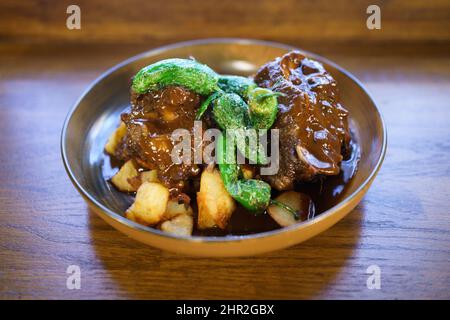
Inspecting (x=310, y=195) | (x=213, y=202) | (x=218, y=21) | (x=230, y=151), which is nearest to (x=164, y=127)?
(x=230, y=151)

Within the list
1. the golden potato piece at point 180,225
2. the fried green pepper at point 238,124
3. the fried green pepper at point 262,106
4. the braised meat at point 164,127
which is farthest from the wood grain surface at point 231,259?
the fried green pepper at point 262,106

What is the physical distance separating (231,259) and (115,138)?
99cm

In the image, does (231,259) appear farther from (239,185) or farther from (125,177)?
(125,177)

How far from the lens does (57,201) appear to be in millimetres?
2369

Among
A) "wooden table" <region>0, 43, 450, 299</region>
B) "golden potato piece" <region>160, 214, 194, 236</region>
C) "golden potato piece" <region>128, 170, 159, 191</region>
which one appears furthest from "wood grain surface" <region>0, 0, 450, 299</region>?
"golden potato piece" <region>128, 170, 159, 191</region>

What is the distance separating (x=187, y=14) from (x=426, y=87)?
1954 mm

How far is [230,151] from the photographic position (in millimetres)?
2152

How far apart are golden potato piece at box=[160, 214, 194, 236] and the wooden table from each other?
0.12m

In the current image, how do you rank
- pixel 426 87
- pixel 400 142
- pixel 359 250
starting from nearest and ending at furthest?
1. pixel 359 250
2. pixel 400 142
3. pixel 426 87

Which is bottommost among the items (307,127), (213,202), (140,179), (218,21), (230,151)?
(213,202)

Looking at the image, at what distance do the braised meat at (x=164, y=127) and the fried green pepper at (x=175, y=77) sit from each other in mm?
35

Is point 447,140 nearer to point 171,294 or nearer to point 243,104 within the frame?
point 243,104

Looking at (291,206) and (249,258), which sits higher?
(291,206)
